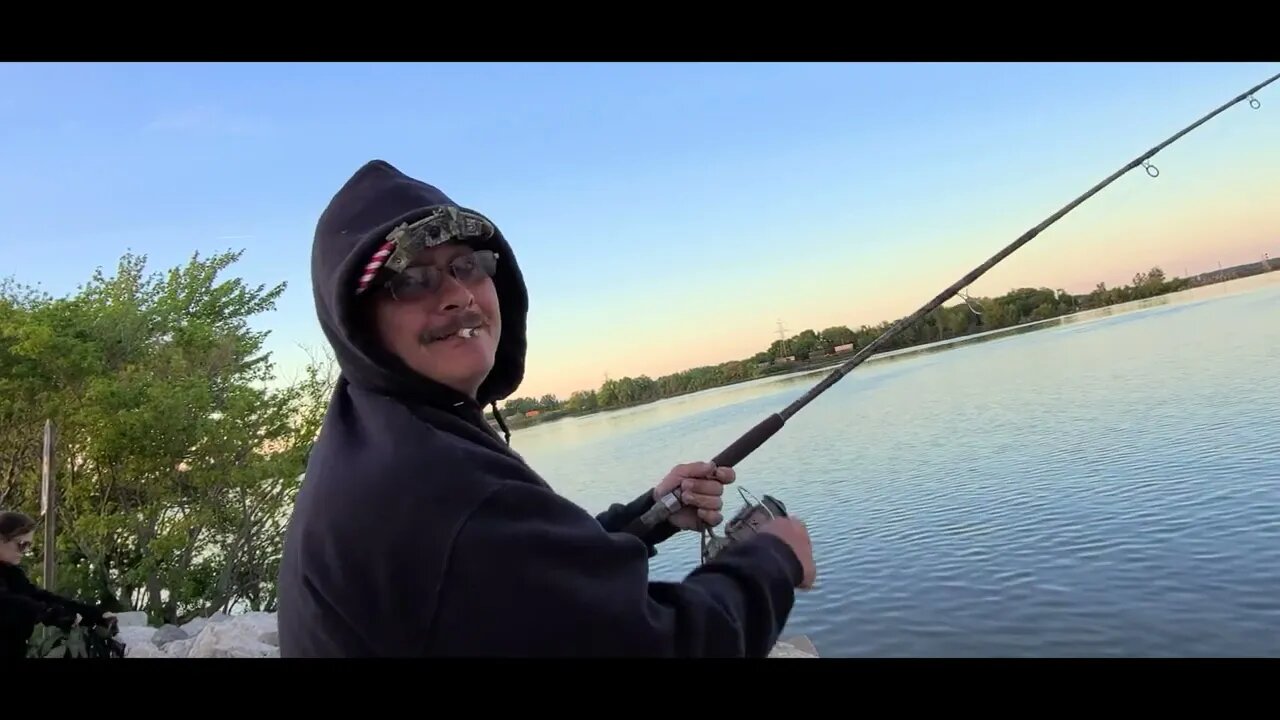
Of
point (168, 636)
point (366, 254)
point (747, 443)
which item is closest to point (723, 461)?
point (747, 443)

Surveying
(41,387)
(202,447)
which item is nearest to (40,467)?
(41,387)

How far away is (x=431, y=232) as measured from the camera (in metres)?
1.00

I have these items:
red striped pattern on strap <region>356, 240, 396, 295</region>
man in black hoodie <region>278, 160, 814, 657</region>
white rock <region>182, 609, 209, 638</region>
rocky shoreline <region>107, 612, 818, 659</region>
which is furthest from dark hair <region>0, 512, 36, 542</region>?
white rock <region>182, 609, 209, 638</region>

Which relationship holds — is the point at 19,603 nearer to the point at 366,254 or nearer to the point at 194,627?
the point at 366,254

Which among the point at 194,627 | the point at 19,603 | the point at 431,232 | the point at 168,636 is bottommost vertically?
the point at 194,627

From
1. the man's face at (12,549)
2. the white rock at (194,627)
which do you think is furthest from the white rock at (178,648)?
the man's face at (12,549)

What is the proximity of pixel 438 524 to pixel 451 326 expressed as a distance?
13.0 inches

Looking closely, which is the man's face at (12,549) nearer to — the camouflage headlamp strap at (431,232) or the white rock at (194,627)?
the camouflage headlamp strap at (431,232)

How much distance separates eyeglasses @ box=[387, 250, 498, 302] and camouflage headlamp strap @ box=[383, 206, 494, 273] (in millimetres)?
21

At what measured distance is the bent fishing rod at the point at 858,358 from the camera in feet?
5.23

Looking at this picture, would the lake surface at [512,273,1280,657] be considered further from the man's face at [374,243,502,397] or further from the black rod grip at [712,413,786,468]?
the man's face at [374,243,502,397]

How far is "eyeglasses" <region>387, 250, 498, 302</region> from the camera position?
1011 mm

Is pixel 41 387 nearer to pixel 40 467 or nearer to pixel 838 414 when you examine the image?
pixel 40 467
